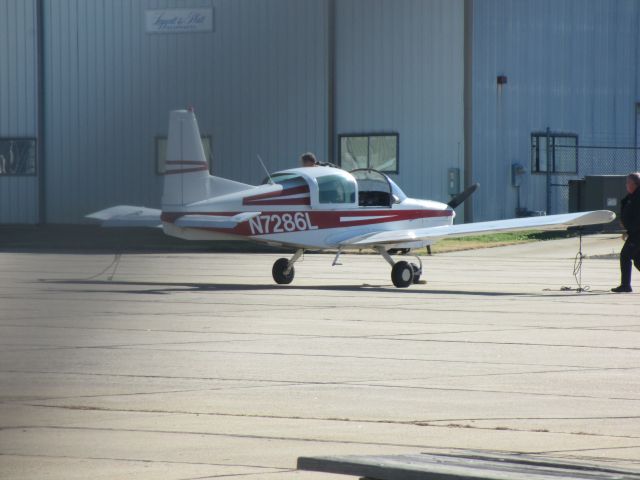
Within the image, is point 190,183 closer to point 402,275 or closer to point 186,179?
point 186,179

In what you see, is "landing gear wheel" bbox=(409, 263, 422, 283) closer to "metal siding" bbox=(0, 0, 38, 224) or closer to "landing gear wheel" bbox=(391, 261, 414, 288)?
"landing gear wheel" bbox=(391, 261, 414, 288)

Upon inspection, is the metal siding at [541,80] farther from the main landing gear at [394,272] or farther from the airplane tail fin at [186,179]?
the airplane tail fin at [186,179]

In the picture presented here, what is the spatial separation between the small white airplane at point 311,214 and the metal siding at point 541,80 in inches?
584

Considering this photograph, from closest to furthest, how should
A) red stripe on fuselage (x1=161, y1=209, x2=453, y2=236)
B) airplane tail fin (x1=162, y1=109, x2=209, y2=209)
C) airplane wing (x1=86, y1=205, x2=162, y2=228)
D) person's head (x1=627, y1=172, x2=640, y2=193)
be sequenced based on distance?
airplane wing (x1=86, y1=205, x2=162, y2=228) < airplane tail fin (x1=162, y1=109, x2=209, y2=209) < red stripe on fuselage (x1=161, y1=209, x2=453, y2=236) < person's head (x1=627, y1=172, x2=640, y2=193)

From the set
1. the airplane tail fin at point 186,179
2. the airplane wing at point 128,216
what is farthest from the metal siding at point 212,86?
the airplane tail fin at point 186,179

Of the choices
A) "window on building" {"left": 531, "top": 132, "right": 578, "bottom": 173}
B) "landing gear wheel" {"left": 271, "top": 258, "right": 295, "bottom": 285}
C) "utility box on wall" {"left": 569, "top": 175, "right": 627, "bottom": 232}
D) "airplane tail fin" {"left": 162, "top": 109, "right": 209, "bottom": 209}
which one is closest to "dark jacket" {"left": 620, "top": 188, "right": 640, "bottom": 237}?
"landing gear wheel" {"left": 271, "top": 258, "right": 295, "bottom": 285}

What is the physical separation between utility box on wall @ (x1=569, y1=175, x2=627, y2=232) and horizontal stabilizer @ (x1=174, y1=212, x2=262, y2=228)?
18550mm

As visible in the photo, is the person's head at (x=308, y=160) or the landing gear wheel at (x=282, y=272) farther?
the person's head at (x=308, y=160)

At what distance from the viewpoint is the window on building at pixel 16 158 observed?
129ft

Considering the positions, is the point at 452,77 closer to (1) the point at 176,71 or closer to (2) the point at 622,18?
(2) the point at 622,18

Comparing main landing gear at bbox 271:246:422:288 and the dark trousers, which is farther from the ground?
the dark trousers

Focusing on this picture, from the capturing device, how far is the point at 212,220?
19266mm

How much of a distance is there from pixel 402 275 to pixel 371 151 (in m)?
17.2

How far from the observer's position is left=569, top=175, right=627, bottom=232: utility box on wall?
36.0m
